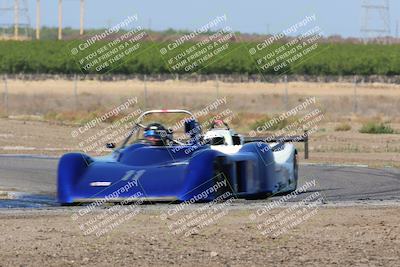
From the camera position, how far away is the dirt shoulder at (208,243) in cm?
1242

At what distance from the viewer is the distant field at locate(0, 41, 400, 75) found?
95062 mm

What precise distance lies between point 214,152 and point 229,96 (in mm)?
57185

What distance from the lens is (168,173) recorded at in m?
19.5

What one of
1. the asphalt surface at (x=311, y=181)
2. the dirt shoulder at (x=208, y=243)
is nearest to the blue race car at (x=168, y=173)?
the asphalt surface at (x=311, y=181)

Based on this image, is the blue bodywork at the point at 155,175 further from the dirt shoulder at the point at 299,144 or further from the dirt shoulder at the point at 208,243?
the dirt shoulder at the point at 299,144

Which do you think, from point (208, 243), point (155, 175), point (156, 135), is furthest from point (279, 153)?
point (208, 243)

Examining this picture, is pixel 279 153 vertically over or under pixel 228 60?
over

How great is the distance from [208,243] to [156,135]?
7.66 meters

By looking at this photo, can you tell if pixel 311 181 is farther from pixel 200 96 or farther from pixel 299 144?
pixel 200 96

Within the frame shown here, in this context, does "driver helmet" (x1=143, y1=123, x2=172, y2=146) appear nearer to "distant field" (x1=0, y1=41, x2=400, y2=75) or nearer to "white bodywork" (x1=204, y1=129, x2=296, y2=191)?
"white bodywork" (x1=204, y1=129, x2=296, y2=191)

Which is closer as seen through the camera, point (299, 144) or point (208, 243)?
point (208, 243)

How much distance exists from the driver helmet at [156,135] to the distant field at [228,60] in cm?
7109

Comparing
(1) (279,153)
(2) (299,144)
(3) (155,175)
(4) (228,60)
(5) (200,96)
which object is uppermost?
(3) (155,175)

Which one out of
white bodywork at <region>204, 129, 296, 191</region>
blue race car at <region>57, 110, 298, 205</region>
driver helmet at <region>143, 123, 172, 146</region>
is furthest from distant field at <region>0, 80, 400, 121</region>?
blue race car at <region>57, 110, 298, 205</region>
